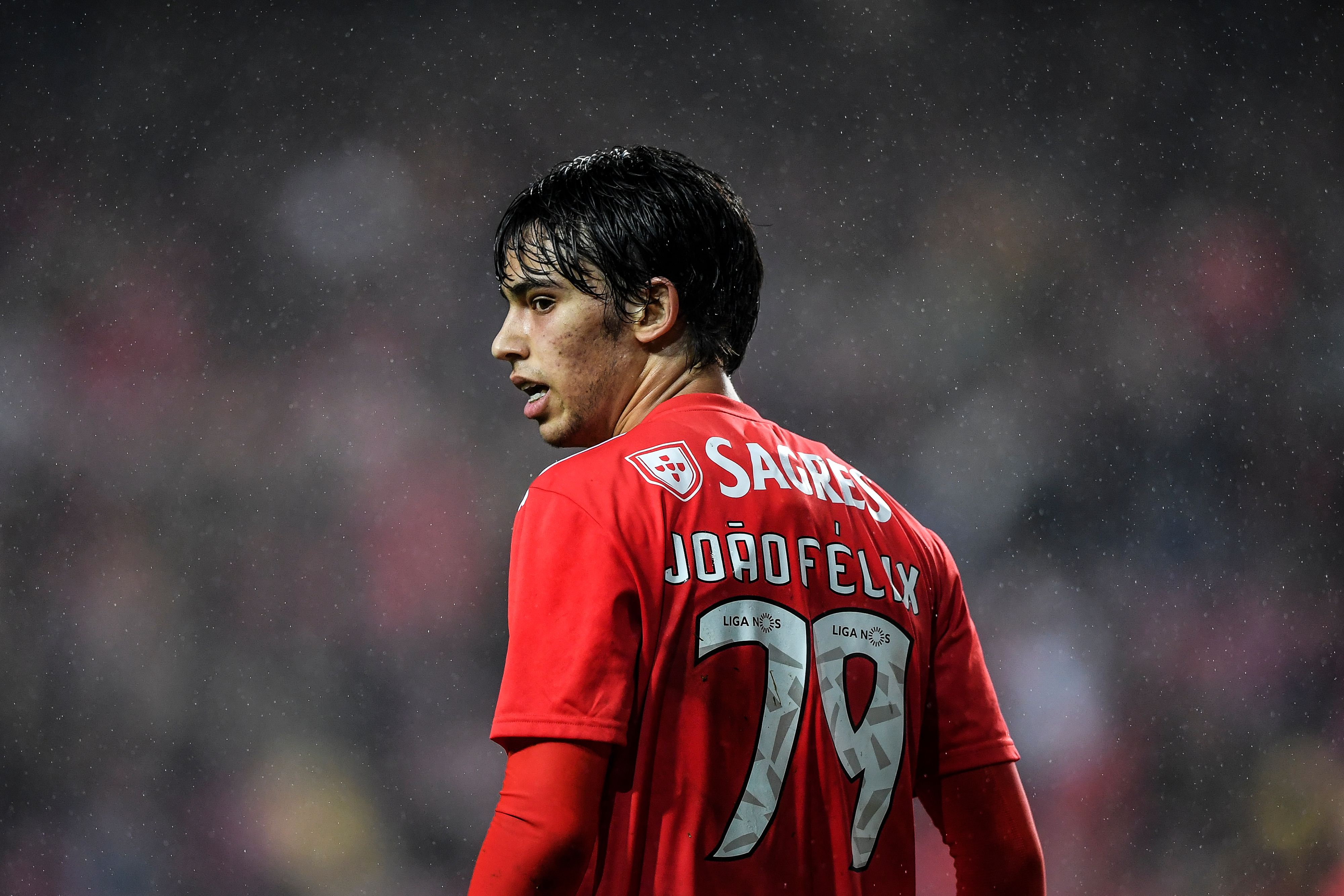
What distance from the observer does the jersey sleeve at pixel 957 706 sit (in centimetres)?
117

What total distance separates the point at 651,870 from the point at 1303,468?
12.4 feet

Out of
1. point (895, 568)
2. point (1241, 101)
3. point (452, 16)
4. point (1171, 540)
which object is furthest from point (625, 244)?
point (1241, 101)

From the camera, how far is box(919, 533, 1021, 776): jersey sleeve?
1.17 metres

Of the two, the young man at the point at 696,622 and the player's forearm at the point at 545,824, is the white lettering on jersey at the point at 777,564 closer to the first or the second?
the young man at the point at 696,622

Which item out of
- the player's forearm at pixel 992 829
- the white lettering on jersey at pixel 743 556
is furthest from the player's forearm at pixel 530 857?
the player's forearm at pixel 992 829

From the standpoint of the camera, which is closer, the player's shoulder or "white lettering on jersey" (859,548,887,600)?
the player's shoulder

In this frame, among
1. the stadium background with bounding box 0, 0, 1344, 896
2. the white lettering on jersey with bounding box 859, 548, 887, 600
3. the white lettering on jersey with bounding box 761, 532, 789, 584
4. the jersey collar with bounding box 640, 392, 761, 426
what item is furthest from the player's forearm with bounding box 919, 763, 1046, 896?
the stadium background with bounding box 0, 0, 1344, 896

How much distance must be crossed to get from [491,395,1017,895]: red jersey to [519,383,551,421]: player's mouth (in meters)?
0.14

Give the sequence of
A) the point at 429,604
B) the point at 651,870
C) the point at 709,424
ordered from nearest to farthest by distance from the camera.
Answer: the point at 651,870
the point at 709,424
the point at 429,604

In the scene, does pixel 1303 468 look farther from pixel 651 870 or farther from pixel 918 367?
pixel 651 870

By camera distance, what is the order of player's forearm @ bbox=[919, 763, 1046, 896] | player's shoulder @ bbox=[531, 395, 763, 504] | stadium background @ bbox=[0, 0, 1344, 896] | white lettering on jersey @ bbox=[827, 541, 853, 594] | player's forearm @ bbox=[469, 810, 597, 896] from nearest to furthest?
player's forearm @ bbox=[469, 810, 597, 896], player's shoulder @ bbox=[531, 395, 763, 504], white lettering on jersey @ bbox=[827, 541, 853, 594], player's forearm @ bbox=[919, 763, 1046, 896], stadium background @ bbox=[0, 0, 1344, 896]

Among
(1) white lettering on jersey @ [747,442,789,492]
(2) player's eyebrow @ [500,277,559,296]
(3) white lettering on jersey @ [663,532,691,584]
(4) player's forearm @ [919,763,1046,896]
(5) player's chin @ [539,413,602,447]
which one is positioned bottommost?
(4) player's forearm @ [919,763,1046,896]

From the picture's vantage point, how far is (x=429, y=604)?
370 centimetres

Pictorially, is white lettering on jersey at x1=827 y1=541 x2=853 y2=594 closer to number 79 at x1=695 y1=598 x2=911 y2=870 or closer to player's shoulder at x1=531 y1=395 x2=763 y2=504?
number 79 at x1=695 y1=598 x2=911 y2=870
